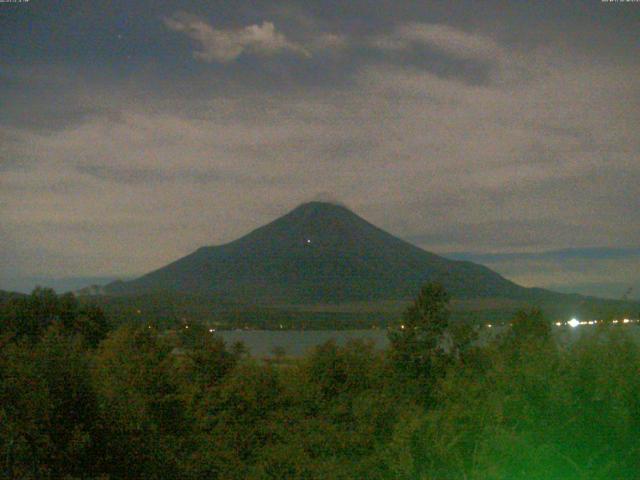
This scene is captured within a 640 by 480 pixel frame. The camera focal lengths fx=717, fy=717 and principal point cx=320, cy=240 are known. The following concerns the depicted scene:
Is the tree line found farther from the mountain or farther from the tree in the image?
the mountain

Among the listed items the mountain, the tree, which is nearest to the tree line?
the tree

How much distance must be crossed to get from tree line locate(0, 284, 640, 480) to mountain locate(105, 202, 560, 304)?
51.2 m

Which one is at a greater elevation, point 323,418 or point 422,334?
point 422,334

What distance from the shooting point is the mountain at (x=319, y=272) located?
261 ft

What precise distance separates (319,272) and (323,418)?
70.2m

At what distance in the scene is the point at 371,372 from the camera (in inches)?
899

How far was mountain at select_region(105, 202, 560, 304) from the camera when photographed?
79.4 metres

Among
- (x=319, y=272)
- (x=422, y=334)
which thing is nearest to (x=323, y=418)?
(x=422, y=334)

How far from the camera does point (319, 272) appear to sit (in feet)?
291

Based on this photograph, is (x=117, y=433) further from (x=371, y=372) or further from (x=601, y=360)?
(x=371, y=372)

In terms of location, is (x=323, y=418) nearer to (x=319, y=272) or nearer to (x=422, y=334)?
(x=422, y=334)

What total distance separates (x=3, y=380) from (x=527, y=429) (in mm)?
6362

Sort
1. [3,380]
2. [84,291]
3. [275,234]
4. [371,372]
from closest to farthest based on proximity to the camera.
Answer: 1. [3,380]
2. [371,372]
3. [84,291]
4. [275,234]

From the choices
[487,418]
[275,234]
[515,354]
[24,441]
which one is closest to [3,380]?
[24,441]
